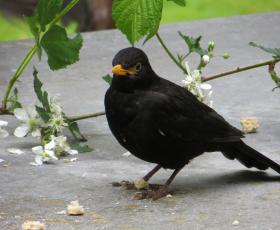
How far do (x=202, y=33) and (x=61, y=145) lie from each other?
3.00m

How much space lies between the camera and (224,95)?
642cm

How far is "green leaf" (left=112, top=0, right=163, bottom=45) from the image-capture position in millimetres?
4199

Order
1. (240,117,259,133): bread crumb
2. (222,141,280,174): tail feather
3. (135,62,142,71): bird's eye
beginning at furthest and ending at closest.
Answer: (240,117,259,133): bread crumb < (222,141,280,174): tail feather < (135,62,142,71): bird's eye

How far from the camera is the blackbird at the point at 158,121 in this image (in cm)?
452

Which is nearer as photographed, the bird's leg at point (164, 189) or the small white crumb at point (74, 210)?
the small white crumb at point (74, 210)

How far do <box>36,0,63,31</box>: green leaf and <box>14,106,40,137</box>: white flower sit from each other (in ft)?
1.80

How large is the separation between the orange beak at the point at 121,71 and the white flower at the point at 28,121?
2.76ft

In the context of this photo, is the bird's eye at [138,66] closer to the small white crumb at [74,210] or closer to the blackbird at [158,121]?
the blackbird at [158,121]

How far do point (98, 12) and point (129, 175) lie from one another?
18.5 feet

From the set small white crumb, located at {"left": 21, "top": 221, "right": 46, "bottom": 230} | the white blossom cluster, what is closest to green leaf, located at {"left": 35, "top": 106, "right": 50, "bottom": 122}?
the white blossom cluster

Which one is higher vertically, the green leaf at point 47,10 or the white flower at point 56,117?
the green leaf at point 47,10

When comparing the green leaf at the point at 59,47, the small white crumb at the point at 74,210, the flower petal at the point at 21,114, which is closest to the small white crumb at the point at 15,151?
the flower petal at the point at 21,114

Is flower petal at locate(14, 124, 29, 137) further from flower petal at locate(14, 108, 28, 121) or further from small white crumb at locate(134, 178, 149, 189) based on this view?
small white crumb at locate(134, 178, 149, 189)

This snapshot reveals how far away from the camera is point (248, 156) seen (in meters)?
4.86
